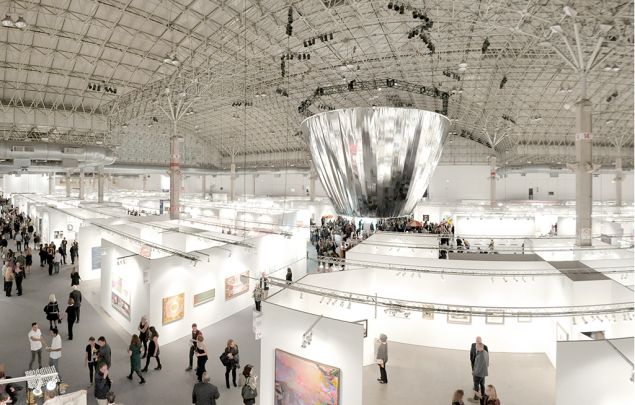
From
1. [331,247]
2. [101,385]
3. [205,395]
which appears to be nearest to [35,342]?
[101,385]

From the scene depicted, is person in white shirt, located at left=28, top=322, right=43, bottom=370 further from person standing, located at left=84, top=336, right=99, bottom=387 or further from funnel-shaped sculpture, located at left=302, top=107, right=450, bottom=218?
funnel-shaped sculpture, located at left=302, top=107, right=450, bottom=218

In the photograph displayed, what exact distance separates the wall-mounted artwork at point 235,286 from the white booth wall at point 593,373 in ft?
29.8

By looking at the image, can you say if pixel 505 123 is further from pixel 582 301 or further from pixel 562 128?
pixel 582 301

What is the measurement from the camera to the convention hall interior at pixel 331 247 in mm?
5746

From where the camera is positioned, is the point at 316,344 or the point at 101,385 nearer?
the point at 316,344

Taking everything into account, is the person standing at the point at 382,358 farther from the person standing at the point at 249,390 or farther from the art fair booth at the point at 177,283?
the person standing at the point at 249,390

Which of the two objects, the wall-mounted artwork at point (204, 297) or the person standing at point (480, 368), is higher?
the wall-mounted artwork at point (204, 297)

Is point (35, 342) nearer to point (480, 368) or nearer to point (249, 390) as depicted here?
point (249, 390)

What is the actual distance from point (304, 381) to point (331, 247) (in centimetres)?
1268

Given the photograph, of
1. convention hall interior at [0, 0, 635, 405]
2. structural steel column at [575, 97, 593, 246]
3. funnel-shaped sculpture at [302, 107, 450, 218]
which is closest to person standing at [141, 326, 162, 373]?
convention hall interior at [0, 0, 635, 405]

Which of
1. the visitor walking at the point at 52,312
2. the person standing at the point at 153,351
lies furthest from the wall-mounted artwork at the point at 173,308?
the visitor walking at the point at 52,312

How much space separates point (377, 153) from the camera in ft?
7.28

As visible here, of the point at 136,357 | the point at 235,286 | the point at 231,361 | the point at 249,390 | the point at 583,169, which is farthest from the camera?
the point at 235,286

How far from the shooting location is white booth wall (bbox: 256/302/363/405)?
6262 millimetres
